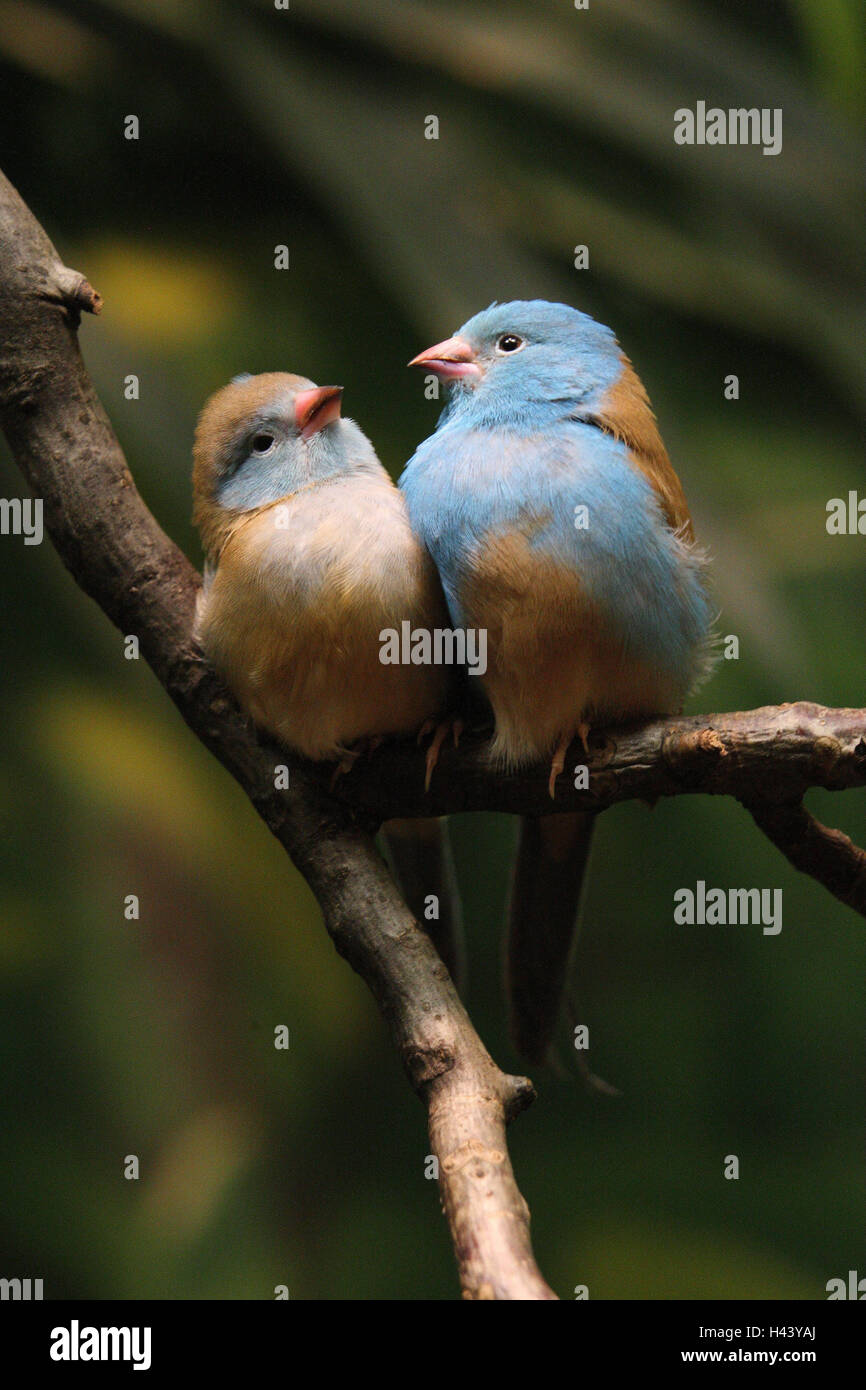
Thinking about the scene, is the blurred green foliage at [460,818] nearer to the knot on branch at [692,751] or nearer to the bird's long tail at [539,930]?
the bird's long tail at [539,930]

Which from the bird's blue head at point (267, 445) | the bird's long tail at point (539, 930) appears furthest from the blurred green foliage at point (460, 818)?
the bird's blue head at point (267, 445)

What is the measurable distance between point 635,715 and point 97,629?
1874 mm

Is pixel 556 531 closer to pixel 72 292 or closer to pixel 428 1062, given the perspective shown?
pixel 428 1062

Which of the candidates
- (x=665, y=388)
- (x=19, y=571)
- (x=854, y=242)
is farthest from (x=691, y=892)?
(x=19, y=571)

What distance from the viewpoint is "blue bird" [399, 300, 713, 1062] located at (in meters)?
1.65

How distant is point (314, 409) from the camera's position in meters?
1.89

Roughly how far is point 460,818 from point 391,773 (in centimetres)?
136

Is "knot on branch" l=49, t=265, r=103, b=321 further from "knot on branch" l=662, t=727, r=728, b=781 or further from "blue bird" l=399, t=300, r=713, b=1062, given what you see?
"knot on branch" l=662, t=727, r=728, b=781

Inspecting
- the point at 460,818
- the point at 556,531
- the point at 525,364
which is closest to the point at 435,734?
the point at 556,531

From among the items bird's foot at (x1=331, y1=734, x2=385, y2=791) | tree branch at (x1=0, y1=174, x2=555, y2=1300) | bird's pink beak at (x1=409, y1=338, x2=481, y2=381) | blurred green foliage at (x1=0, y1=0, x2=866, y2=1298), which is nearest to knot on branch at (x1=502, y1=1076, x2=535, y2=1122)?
tree branch at (x1=0, y1=174, x2=555, y2=1300)

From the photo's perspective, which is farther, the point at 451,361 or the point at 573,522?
the point at 451,361

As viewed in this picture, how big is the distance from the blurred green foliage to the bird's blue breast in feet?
4.08

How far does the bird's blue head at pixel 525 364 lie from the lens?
1.82m

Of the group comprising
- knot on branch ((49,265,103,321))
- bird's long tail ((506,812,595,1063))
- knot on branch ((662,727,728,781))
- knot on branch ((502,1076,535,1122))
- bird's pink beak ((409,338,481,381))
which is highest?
knot on branch ((49,265,103,321))
